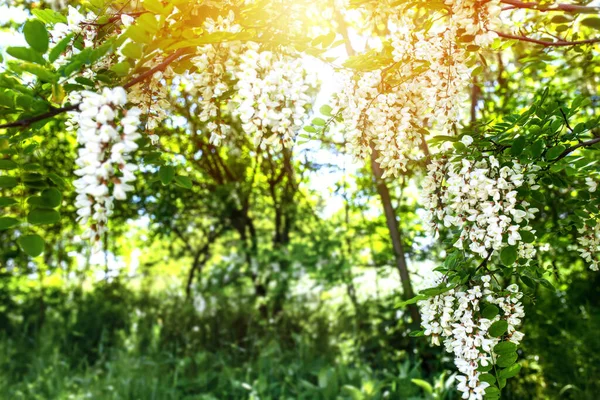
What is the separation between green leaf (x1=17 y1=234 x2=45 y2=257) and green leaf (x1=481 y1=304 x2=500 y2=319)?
140 centimetres

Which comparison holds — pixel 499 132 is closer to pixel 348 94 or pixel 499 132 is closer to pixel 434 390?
pixel 348 94

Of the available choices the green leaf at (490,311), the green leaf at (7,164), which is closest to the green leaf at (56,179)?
the green leaf at (7,164)

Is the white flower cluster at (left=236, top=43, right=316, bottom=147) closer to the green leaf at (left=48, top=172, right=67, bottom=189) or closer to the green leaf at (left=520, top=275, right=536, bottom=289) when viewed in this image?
the green leaf at (left=48, top=172, right=67, bottom=189)

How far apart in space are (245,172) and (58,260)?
119 inches

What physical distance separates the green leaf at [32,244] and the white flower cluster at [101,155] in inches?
7.2

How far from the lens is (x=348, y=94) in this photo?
6.47ft

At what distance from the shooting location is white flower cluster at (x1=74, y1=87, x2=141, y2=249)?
4.15 ft

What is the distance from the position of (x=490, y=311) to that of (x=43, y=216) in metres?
1.43

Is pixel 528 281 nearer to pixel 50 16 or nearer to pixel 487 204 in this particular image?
pixel 487 204

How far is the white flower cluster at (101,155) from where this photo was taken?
1266 mm

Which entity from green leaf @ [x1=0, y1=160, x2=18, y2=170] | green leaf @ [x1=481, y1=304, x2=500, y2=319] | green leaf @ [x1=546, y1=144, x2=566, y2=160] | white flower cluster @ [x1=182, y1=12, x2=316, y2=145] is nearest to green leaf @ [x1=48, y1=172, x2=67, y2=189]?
green leaf @ [x1=0, y1=160, x2=18, y2=170]

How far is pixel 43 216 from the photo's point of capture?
56.5 inches

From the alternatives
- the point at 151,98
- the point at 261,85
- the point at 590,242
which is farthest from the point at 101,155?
the point at 590,242

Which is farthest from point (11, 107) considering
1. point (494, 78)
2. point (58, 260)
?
point (58, 260)
